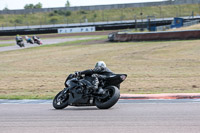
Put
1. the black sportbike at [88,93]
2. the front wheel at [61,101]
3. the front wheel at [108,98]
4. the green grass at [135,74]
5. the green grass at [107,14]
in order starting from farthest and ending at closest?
the green grass at [107,14]
the green grass at [135,74]
the front wheel at [61,101]
the black sportbike at [88,93]
the front wheel at [108,98]

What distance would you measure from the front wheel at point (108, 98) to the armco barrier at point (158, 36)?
2499 cm

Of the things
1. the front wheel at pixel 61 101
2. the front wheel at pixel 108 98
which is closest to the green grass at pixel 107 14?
the front wheel at pixel 61 101

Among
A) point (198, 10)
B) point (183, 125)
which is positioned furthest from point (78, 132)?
point (198, 10)

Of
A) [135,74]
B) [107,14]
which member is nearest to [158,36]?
[135,74]

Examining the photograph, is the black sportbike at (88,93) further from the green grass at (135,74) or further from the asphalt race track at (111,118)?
the green grass at (135,74)

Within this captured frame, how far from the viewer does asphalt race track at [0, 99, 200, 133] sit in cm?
682

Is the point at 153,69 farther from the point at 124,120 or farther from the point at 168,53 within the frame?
the point at 124,120

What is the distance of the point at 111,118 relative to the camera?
776 cm

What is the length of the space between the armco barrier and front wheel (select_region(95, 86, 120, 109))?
25.0 meters

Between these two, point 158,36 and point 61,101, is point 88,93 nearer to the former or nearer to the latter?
point 61,101

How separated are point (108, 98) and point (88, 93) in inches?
21.2

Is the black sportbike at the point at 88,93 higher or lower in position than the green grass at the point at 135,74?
higher

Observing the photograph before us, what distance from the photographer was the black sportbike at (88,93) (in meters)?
8.83

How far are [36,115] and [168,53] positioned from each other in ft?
59.4
